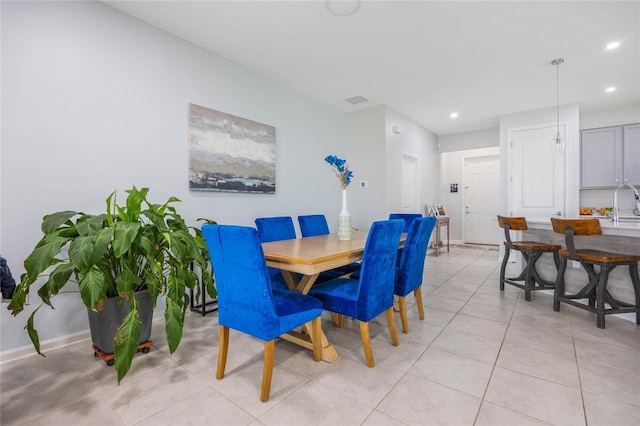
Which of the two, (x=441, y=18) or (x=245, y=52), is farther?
(x=245, y=52)

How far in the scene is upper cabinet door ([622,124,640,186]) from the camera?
4574 mm

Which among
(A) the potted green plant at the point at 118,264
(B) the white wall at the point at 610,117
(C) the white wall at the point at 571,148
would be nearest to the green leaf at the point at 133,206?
(A) the potted green plant at the point at 118,264

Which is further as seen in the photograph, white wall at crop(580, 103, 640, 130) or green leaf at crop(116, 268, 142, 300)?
white wall at crop(580, 103, 640, 130)

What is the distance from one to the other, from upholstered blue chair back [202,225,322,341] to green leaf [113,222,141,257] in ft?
1.57

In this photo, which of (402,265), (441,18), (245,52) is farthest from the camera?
(245,52)

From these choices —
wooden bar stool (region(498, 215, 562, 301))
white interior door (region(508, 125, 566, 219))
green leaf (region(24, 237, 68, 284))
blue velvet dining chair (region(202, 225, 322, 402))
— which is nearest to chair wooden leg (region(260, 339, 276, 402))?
blue velvet dining chair (region(202, 225, 322, 402))

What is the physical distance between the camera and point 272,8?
8.32ft

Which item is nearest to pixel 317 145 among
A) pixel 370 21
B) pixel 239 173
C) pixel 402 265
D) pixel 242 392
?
pixel 239 173

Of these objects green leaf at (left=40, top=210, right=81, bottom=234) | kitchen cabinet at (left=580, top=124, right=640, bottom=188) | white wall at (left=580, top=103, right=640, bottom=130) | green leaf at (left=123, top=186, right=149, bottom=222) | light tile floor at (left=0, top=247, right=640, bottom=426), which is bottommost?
light tile floor at (left=0, top=247, right=640, bottom=426)

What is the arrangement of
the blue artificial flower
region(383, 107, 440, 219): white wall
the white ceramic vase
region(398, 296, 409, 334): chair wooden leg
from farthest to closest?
region(383, 107, 440, 219): white wall
the white ceramic vase
the blue artificial flower
region(398, 296, 409, 334): chair wooden leg

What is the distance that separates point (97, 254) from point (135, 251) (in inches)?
12.6

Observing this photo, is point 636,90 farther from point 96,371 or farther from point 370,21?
point 96,371

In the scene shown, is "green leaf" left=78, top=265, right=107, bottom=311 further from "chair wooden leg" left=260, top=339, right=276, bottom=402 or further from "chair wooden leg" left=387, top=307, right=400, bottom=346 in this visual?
"chair wooden leg" left=387, top=307, right=400, bottom=346

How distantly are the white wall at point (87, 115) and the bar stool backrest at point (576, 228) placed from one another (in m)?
3.28
